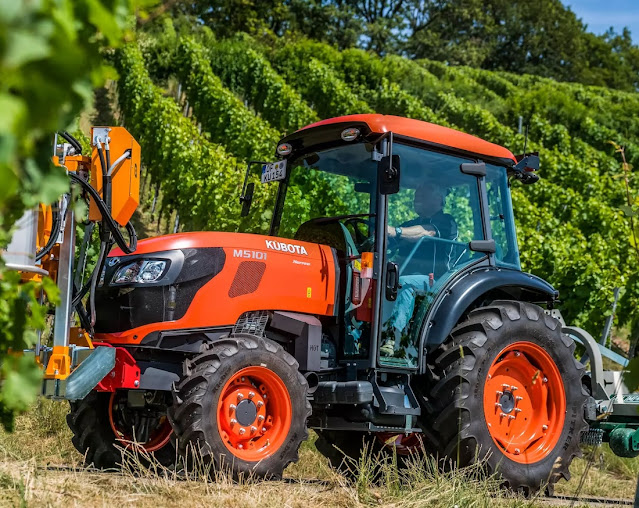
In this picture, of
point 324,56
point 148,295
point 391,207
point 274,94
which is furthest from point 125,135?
point 324,56

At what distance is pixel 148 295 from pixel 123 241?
315 millimetres

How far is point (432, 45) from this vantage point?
166 feet

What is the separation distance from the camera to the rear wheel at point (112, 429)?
4.87 metres

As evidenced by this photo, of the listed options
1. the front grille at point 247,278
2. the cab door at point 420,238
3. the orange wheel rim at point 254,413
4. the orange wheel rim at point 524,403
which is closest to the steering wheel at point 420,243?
the cab door at point 420,238

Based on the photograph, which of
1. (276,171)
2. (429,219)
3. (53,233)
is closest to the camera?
(53,233)

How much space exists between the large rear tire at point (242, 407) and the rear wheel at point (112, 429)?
582 millimetres

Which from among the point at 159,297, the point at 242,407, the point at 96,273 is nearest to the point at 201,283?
the point at 159,297

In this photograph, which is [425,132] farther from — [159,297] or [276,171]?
[159,297]

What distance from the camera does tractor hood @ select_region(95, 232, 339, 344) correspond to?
4512 millimetres

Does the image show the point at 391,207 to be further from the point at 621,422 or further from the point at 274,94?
the point at 274,94

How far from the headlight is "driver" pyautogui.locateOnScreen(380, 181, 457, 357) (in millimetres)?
1304

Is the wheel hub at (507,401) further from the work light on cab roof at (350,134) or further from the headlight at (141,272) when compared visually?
the headlight at (141,272)

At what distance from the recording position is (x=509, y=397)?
5105 millimetres

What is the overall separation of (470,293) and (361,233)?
719 millimetres
